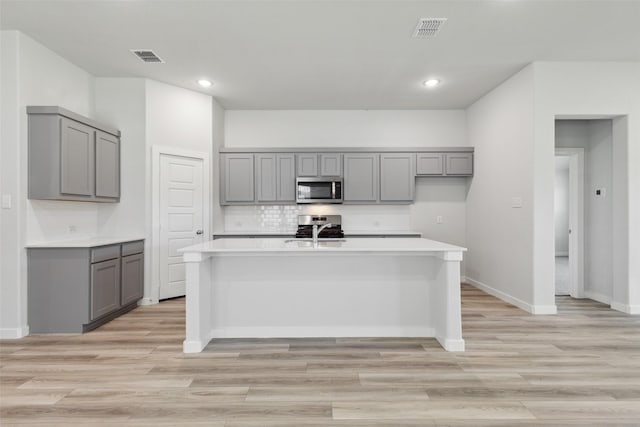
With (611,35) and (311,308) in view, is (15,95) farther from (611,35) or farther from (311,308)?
(611,35)

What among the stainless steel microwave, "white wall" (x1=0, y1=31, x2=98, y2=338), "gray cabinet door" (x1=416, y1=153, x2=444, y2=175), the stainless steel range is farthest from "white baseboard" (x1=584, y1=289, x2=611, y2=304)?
"white wall" (x1=0, y1=31, x2=98, y2=338)

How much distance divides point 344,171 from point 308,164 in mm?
610

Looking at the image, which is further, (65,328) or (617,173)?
(617,173)

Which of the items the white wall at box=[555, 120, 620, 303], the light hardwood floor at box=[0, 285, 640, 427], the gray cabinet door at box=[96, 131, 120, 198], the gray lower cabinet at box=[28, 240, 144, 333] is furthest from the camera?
the white wall at box=[555, 120, 620, 303]

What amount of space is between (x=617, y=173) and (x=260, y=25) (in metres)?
4.54

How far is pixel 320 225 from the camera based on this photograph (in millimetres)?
6246

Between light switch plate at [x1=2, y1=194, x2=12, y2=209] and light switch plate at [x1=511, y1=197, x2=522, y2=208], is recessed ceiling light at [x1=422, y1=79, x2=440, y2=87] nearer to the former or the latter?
light switch plate at [x1=511, y1=197, x2=522, y2=208]

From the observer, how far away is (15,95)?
3.64 meters

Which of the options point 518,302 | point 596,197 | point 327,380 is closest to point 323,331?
point 327,380

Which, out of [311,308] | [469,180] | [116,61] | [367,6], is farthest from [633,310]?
[116,61]

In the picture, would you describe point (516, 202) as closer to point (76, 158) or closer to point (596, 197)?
point (596, 197)

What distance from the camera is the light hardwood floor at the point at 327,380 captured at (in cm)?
219

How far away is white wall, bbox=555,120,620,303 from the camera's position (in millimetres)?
4758

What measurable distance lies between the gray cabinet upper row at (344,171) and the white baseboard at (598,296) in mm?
2409
